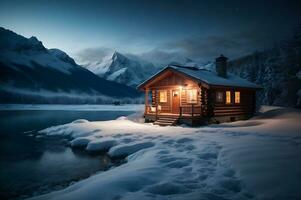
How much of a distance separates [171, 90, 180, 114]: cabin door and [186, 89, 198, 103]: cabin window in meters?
1.13

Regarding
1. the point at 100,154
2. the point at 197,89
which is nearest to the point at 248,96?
the point at 197,89

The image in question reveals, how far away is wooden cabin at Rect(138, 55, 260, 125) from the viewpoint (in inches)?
850

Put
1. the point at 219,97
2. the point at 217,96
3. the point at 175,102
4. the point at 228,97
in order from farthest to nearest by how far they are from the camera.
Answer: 1. the point at 175,102
2. the point at 228,97
3. the point at 219,97
4. the point at 217,96


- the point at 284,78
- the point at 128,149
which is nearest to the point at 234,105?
the point at 128,149

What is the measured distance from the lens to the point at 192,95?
77.4 ft

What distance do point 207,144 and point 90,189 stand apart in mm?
7005

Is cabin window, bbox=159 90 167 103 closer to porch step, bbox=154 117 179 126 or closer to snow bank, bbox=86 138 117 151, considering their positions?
porch step, bbox=154 117 179 126

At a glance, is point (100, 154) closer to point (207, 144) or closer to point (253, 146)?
point (207, 144)

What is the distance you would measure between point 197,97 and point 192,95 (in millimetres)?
A: 880

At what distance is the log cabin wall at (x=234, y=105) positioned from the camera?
73.6 ft

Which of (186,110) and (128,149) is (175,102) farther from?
(128,149)

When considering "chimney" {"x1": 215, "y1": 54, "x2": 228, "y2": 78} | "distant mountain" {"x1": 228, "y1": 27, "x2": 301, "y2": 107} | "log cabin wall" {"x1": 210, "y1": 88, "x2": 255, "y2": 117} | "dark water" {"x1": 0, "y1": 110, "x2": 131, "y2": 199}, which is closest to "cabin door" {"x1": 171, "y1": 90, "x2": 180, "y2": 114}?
"log cabin wall" {"x1": 210, "y1": 88, "x2": 255, "y2": 117}

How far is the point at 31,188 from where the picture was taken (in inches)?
380

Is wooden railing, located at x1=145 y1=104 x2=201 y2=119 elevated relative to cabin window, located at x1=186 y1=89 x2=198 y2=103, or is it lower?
lower
